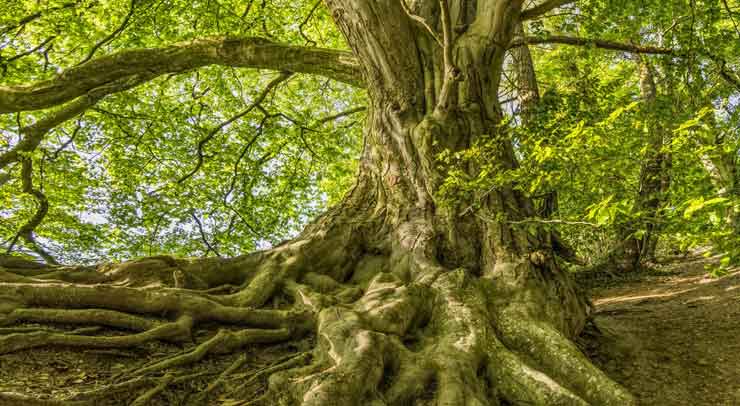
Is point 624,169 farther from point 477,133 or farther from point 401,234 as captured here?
point 401,234

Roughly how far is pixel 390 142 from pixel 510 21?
6.60 ft

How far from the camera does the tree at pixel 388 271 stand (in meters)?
2.93

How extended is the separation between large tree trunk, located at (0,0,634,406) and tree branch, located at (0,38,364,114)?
0.86 meters

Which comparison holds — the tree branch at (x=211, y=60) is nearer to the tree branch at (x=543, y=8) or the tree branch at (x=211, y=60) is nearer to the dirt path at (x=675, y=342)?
the tree branch at (x=543, y=8)

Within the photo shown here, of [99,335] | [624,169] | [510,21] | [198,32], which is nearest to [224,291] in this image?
[99,335]

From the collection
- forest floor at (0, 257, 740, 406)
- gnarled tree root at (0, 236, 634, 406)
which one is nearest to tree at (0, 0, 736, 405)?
gnarled tree root at (0, 236, 634, 406)

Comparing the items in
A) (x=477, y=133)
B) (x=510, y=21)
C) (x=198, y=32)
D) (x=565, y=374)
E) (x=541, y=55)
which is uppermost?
(x=198, y=32)

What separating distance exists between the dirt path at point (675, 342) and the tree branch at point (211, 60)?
15.3 ft

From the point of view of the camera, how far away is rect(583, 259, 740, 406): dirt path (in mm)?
3723

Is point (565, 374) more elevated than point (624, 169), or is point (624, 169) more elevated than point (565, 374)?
point (624, 169)

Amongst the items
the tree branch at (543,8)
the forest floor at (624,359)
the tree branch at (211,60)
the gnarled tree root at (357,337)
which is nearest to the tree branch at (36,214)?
the tree branch at (211,60)

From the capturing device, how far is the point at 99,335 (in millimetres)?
3092

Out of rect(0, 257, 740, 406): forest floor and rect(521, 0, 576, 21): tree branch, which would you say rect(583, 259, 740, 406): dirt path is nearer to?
rect(0, 257, 740, 406): forest floor

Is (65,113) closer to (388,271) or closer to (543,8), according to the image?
(388,271)
